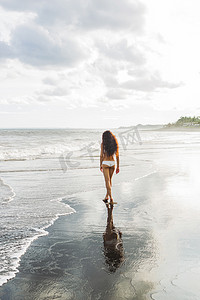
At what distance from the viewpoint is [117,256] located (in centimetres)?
401

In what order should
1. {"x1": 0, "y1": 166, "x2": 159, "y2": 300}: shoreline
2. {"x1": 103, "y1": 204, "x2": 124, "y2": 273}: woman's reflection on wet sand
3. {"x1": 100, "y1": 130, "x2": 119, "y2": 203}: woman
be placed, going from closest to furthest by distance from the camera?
{"x1": 0, "y1": 166, "x2": 159, "y2": 300}: shoreline < {"x1": 103, "y1": 204, "x2": 124, "y2": 273}: woman's reflection on wet sand < {"x1": 100, "y1": 130, "x2": 119, "y2": 203}: woman

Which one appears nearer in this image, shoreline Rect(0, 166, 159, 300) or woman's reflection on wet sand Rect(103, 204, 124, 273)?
shoreline Rect(0, 166, 159, 300)

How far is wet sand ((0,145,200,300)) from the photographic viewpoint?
315cm

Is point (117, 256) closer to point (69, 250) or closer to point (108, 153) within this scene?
point (69, 250)

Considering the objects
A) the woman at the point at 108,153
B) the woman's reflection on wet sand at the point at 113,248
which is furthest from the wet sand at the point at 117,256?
the woman at the point at 108,153

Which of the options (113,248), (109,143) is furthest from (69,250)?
(109,143)

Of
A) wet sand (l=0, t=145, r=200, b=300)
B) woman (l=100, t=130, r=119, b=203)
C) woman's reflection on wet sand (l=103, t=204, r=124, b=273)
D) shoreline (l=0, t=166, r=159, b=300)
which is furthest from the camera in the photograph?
woman (l=100, t=130, r=119, b=203)

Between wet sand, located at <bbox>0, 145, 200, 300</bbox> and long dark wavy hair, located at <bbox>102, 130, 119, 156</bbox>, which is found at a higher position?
long dark wavy hair, located at <bbox>102, 130, 119, 156</bbox>

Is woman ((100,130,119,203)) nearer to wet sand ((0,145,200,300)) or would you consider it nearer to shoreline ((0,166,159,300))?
wet sand ((0,145,200,300))

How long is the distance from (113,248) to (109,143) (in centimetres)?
366

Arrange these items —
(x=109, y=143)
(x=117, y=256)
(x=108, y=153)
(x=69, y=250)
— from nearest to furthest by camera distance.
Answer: (x=117, y=256)
(x=69, y=250)
(x=109, y=143)
(x=108, y=153)

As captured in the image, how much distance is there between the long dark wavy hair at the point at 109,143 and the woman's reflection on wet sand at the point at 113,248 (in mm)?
2477

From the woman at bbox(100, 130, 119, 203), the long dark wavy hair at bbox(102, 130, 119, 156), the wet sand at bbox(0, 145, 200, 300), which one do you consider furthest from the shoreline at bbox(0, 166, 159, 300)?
the long dark wavy hair at bbox(102, 130, 119, 156)

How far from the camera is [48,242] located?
4637 mm
